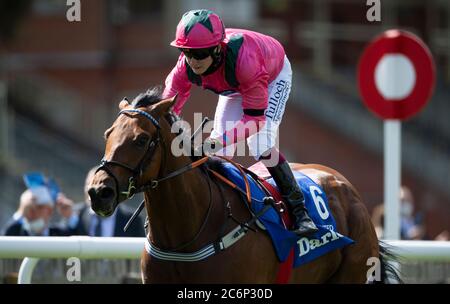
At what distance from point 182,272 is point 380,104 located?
12.0ft

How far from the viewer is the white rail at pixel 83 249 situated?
22.7 ft

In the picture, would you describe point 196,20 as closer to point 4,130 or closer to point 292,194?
point 292,194

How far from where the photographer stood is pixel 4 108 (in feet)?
63.8

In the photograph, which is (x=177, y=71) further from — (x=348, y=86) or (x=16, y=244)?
(x=348, y=86)

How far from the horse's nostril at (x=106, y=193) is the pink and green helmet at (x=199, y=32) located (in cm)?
108

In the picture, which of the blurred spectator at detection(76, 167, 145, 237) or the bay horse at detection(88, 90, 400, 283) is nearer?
the bay horse at detection(88, 90, 400, 283)

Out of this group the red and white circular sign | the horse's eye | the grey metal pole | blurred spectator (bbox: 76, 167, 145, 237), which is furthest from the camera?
the grey metal pole

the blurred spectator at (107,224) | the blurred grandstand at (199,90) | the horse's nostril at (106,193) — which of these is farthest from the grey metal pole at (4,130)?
the horse's nostril at (106,193)

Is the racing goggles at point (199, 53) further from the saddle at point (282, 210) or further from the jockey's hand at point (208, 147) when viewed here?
the saddle at point (282, 210)

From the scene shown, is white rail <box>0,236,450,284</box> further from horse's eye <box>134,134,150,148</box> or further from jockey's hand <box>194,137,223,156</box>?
horse's eye <box>134,134,150,148</box>

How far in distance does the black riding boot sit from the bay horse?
1.05 feet

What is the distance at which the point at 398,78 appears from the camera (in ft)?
29.6

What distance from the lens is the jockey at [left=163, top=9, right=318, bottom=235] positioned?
6.27 meters

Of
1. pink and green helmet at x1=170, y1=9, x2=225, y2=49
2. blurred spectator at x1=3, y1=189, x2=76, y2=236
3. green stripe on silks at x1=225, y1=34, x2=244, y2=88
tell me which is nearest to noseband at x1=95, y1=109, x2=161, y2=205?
pink and green helmet at x1=170, y1=9, x2=225, y2=49
